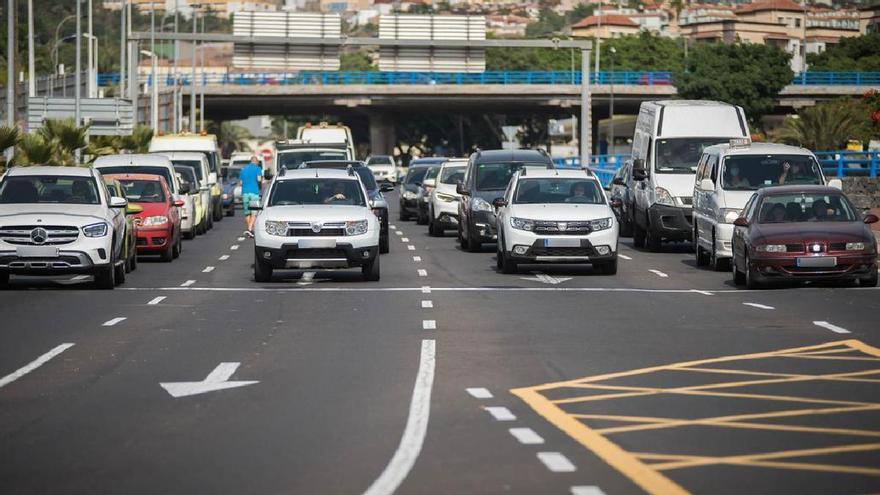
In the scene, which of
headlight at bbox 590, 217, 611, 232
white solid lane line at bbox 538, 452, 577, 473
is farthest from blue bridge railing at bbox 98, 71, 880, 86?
white solid lane line at bbox 538, 452, 577, 473

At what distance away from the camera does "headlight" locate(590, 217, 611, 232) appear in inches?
1133

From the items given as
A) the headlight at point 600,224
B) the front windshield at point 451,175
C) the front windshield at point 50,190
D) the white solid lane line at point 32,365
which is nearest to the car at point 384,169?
the front windshield at point 451,175

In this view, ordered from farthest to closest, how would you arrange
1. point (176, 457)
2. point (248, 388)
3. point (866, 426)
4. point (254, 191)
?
point (254, 191) < point (248, 388) < point (866, 426) < point (176, 457)

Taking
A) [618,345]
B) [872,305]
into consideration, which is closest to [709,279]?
[872,305]

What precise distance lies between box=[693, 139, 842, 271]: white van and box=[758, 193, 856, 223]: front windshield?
3.69 meters

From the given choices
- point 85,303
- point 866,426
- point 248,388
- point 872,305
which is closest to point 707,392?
point 866,426

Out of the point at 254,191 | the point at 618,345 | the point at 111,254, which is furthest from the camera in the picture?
the point at 254,191

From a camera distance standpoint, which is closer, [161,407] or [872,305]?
[161,407]

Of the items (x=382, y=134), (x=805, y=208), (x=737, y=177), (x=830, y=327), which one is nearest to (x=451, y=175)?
(x=737, y=177)

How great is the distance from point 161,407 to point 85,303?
34.1ft

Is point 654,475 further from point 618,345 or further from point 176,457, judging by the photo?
point 618,345

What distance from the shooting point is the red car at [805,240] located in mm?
24922

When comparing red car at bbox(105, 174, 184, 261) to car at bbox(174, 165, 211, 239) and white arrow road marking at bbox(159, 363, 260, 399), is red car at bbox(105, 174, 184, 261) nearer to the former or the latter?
car at bbox(174, 165, 211, 239)

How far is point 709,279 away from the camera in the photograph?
2822cm
